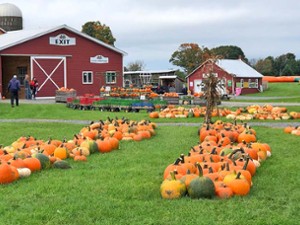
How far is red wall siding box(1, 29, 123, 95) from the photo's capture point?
42.8m

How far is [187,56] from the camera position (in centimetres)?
10038

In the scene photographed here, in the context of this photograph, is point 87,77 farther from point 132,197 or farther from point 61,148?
point 132,197

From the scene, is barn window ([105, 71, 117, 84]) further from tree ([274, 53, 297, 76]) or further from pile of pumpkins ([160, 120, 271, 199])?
tree ([274, 53, 297, 76])

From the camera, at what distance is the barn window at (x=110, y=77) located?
47.1 metres

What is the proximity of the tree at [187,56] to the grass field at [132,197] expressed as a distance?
282 feet

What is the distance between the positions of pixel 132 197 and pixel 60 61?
38.1 m

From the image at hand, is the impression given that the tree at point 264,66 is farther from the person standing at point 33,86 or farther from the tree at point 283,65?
the person standing at point 33,86

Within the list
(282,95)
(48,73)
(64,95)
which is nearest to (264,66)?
(282,95)

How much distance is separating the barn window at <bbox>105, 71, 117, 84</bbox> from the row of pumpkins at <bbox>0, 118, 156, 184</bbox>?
31.9 metres

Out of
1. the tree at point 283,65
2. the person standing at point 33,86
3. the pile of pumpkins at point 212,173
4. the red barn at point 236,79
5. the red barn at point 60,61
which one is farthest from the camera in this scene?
the tree at point 283,65

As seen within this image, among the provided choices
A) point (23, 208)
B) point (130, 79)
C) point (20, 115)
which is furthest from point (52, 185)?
point (130, 79)

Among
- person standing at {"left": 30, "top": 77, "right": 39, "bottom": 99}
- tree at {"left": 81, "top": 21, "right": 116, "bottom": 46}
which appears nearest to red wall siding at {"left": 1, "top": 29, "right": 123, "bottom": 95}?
person standing at {"left": 30, "top": 77, "right": 39, "bottom": 99}

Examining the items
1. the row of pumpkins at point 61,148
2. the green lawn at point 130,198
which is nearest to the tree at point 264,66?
the row of pumpkins at point 61,148

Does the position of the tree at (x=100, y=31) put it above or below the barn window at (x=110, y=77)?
above
